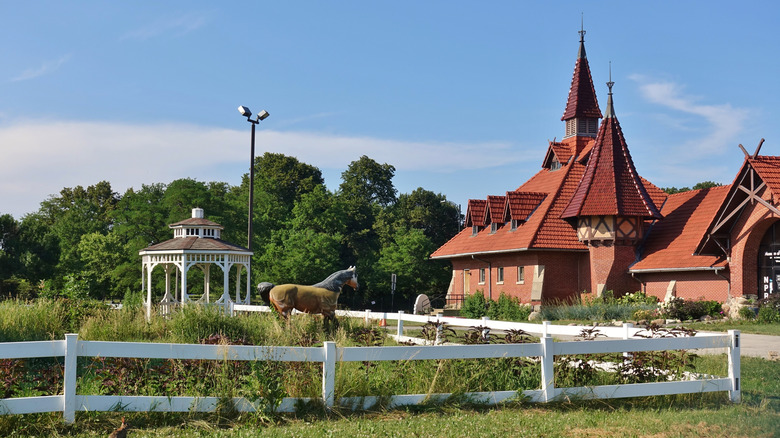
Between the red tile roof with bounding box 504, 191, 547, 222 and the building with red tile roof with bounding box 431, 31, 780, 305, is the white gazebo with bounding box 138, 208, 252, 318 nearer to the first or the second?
the building with red tile roof with bounding box 431, 31, 780, 305

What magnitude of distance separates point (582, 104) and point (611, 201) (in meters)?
10.6

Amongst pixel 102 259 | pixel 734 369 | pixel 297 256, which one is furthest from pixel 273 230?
pixel 734 369

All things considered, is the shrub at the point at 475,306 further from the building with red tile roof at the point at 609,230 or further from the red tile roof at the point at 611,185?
the red tile roof at the point at 611,185

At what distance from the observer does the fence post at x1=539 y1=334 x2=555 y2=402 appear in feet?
30.5

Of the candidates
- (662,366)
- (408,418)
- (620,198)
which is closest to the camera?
(408,418)

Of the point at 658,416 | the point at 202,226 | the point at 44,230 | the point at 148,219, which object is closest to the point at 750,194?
the point at 202,226

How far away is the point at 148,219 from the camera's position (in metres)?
45.1

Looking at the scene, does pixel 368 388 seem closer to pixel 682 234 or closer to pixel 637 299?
pixel 637 299

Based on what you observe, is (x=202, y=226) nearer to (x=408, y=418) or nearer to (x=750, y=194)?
(x=408, y=418)

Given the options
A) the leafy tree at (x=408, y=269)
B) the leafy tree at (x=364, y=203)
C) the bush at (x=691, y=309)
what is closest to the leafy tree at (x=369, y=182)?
the leafy tree at (x=364, y=203)

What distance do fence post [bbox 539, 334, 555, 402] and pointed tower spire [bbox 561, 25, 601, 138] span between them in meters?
34.9

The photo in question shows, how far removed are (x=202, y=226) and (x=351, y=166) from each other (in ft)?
172

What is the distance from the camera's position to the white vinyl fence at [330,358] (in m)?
7.62

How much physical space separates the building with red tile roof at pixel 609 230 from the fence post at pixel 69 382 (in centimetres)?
2646
